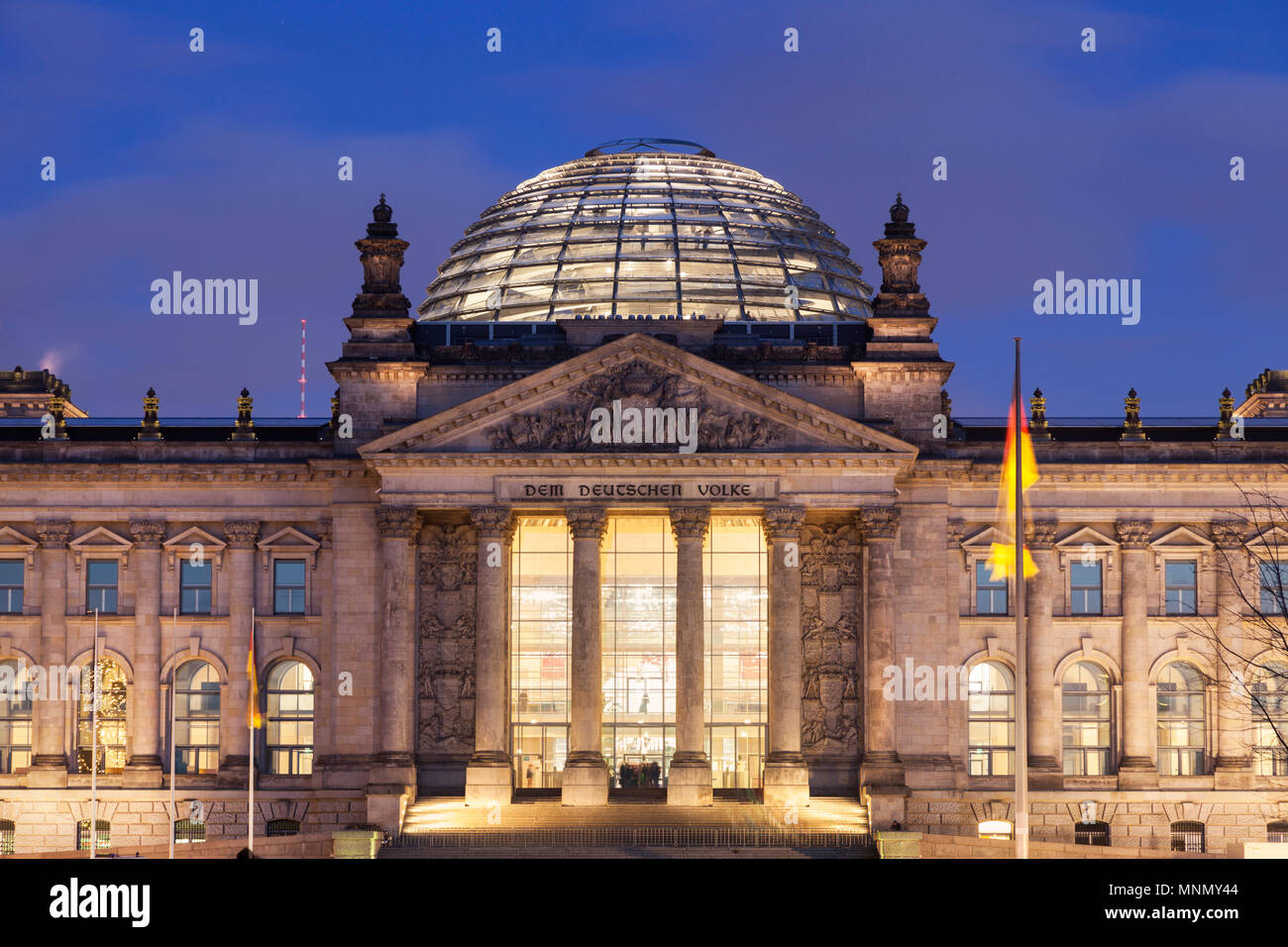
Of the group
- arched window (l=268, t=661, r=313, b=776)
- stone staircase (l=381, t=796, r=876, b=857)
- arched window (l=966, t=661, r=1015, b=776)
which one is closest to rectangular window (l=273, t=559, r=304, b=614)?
arched window (l=268, t=661, r=313, b=776)

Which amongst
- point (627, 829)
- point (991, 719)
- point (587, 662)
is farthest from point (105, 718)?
Answer: point (991, 719)

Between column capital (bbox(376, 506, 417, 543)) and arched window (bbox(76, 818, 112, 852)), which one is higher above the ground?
column capital (bbox(376, 506, 417, 543))

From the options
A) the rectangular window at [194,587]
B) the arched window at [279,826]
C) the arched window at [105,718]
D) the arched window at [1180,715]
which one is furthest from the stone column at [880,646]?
the arched window at [105,718]

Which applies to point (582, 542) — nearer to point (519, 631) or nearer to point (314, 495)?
point (519, 631)

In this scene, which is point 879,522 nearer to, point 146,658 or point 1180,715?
point 1180,715

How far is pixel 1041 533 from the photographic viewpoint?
80312mm

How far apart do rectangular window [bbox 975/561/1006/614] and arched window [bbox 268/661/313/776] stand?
26.7 meters

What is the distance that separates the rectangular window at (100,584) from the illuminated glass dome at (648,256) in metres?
18.3

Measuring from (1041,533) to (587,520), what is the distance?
18569mm

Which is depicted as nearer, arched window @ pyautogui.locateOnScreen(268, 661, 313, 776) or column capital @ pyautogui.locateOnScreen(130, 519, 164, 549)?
arched window @ pyautogui.locateOnScreen(268, 661, 313, 776)

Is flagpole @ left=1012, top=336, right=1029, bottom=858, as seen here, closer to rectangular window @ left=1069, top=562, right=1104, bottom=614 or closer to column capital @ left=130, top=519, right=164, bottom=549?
rectangular window @ left=1069, top=562, right=1104, bottom=614

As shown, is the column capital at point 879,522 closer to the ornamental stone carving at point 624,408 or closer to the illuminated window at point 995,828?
the ornamental stone carving at point 624,408

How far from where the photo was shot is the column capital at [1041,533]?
263 ft

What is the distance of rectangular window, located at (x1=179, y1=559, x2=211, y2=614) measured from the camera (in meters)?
80.8
